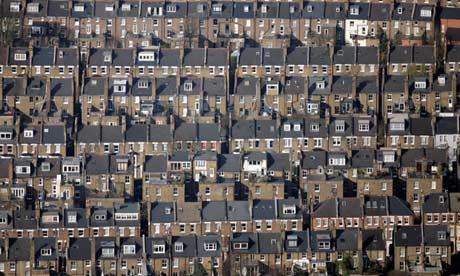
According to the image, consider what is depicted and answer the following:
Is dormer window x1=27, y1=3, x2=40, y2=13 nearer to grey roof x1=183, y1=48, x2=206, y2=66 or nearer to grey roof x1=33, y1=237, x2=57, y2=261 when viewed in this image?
grey roof x1=183, y1=48, x2=206, y2=66

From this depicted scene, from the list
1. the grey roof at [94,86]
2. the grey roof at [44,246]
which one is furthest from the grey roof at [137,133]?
the grey roof at [44,246]

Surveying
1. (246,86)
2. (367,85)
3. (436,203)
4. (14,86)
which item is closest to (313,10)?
(367,85)

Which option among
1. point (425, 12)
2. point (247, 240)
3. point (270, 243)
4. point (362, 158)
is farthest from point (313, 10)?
point (247, 240)

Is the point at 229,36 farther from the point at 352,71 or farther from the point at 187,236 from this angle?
the point at 187,236

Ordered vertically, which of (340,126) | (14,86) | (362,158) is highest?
(14,86)

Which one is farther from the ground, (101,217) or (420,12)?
(420,12)

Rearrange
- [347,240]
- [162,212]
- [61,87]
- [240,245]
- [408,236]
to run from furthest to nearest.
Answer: [61,87]
[162,212]
[408,236]
[347,240]
[240,245]

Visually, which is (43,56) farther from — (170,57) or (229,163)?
(229,163)

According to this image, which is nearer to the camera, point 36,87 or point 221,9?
point 36,87

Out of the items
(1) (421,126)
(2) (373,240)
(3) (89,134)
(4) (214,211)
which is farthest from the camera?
(1) (421,126)
